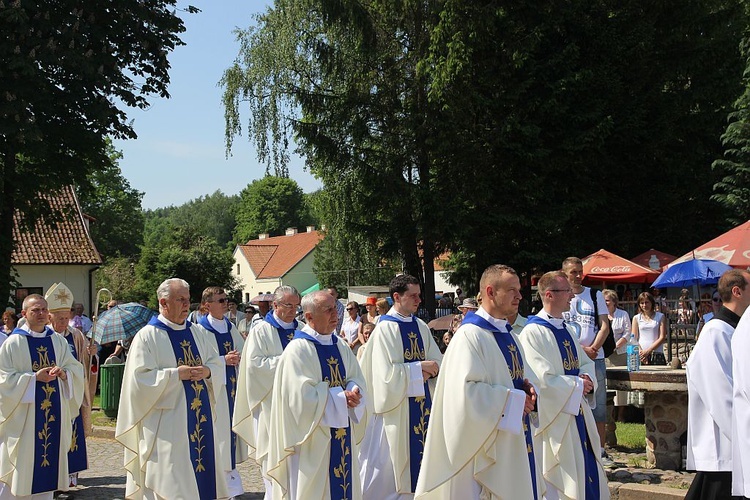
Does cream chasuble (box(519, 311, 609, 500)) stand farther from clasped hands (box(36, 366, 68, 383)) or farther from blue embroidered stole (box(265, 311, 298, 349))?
clasped hands (box(36, 366, 68, 383))

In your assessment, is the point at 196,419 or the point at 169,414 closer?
the point at 169,414

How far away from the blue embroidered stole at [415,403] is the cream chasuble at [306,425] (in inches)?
58.7

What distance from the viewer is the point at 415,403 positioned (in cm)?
816

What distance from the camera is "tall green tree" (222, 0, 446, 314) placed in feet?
80.8

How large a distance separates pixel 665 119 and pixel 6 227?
58.0 ft

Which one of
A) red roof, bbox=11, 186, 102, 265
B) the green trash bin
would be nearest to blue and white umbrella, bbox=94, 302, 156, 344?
the green trash bin

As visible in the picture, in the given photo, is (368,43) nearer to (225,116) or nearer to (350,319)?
(225,116)

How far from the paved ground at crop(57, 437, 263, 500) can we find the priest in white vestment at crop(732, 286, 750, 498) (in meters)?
5.19

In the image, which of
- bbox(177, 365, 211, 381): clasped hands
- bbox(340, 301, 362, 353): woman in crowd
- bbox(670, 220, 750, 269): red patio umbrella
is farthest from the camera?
bbox(670, 220, 750, 269): red patio umbrella

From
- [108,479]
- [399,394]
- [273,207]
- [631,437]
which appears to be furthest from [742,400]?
[273,207]

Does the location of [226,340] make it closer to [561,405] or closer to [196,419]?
[196,419]

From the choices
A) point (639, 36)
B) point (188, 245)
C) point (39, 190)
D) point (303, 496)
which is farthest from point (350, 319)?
point (188, 245)

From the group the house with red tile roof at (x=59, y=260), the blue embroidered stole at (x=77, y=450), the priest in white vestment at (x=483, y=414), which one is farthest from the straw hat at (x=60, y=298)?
the house with red tile roof at (x=59, y=260)

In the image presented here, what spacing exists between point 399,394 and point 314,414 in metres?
1.68
